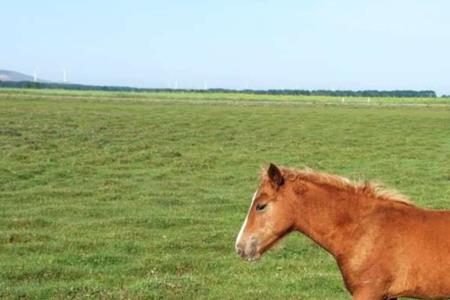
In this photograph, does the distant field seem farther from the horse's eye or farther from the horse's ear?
the horse's ear

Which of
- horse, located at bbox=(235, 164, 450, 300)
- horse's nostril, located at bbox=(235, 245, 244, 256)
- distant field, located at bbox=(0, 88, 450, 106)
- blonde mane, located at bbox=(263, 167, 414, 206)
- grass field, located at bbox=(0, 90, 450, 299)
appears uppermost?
blonde mane, located at bbox=(263, 167, 414, 206)

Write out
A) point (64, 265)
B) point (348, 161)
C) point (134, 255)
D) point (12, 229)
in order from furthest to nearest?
point (348, 161) < point (12, 229) < point (134, 255) < point (64, 265)

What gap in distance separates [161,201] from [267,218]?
40.6ft

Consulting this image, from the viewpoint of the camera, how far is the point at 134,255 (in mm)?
13742

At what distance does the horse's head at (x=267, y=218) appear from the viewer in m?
7.82

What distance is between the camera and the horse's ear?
770cm

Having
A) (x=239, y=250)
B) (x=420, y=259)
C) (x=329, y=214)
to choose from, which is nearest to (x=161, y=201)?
(x=239, y=250)

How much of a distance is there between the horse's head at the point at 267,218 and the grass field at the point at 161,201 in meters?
1.66

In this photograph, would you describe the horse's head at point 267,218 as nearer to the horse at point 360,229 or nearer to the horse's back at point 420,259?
the horse at point 360,229

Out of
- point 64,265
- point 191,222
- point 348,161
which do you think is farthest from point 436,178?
point 64,265

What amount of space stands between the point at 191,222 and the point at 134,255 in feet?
11.3

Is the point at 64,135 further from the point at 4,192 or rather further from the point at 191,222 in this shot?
the point at 191,222

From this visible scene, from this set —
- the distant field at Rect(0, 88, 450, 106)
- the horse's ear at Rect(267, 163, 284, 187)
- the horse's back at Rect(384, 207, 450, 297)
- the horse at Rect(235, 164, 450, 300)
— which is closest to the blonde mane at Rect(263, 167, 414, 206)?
the horse at Rect(235, 164, 450, 300)

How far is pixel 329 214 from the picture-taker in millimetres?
7848
